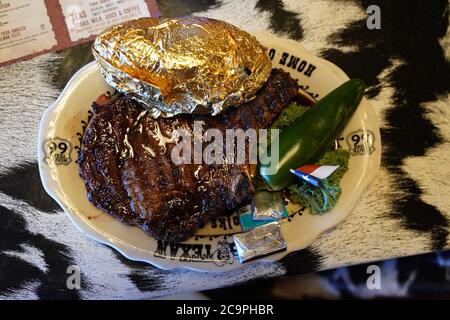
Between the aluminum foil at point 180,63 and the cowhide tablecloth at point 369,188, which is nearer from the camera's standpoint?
the aluminum foil at point 180,63

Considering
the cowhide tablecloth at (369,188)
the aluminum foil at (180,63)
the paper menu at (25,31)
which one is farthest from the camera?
the paper menu at (25,31)

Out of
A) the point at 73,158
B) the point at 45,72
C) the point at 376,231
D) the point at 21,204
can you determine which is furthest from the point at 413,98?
the point at 21,204

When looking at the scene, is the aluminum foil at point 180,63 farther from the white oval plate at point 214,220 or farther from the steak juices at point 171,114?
the white oval plate at point 214,220

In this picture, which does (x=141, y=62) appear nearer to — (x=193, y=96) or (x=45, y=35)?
(x=193, y=96)

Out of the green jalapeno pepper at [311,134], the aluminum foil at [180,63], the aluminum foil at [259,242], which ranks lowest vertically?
the aluminum foil at [259,242]

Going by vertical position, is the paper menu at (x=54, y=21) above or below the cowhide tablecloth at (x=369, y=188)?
above

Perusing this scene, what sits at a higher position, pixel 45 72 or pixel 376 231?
pixel 45 72

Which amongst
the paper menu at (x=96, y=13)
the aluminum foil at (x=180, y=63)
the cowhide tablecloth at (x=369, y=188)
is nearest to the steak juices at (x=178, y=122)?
the aluminum foil at (x=180, y=63)
